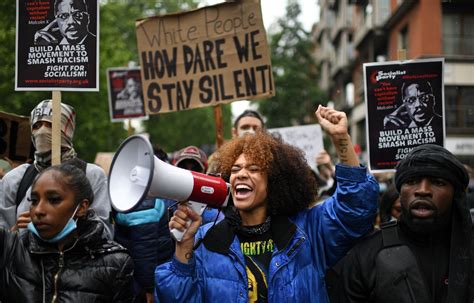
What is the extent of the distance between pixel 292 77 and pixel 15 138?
2952cm

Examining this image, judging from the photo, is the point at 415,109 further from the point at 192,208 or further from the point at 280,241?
the point at 192,208

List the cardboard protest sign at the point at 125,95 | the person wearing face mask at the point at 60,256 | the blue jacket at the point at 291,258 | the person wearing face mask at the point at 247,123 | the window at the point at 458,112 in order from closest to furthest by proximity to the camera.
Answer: the blue jacket at the point at 291,258 < the person wearing face mask at the point at 60,256 < the person wearing face mask at the point at 247,123 < the cardboard protest sign at the point at 125,95 < the window at the point at 458,112

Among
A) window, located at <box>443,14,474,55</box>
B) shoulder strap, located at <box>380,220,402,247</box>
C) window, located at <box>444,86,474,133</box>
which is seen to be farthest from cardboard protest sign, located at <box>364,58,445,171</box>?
window, located at <box>443,14,474,55</box>

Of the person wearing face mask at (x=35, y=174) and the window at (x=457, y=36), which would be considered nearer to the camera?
the person wearing face mask at (x=35, y=174)

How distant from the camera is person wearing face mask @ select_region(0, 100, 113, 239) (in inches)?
140

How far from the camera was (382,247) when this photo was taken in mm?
2719

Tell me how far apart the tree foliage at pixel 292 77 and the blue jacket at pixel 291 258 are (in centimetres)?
2950

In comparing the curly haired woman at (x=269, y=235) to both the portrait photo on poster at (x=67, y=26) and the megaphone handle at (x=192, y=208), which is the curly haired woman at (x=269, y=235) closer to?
the megaphone handle at (x=192, y=208)

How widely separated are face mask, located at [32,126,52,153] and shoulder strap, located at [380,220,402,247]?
2.17 meters

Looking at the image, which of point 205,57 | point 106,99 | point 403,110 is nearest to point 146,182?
point 403,110

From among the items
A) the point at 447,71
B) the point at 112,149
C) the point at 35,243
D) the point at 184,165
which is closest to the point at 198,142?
the point at 112,149

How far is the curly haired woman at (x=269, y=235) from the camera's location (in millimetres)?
2650

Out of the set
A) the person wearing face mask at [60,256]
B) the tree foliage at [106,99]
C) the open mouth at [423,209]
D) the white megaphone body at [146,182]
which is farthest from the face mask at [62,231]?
the tree foliage at [106,99]

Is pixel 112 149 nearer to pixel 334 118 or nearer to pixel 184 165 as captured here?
pixel 184 165
